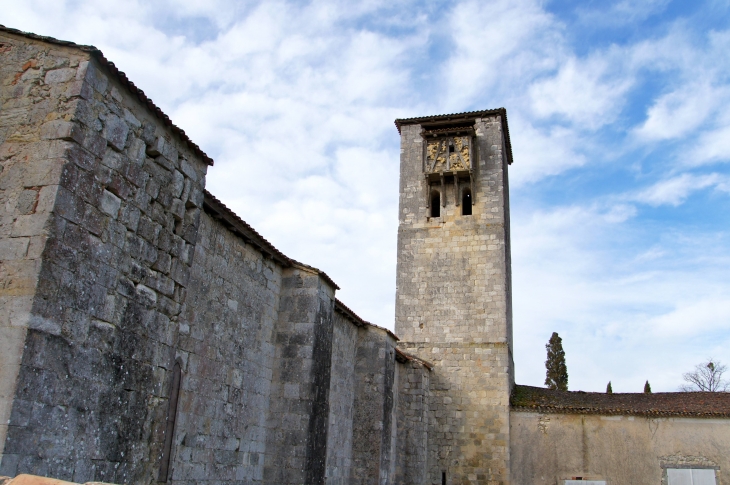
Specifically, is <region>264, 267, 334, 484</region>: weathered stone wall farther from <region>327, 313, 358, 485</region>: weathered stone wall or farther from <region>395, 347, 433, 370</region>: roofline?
<region>395, 347, 433, 370</region>: roofline

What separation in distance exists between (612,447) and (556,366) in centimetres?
1233

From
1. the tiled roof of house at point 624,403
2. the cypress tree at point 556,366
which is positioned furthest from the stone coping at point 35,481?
the cypress tree at point 556,366

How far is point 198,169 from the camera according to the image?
6.53 metres

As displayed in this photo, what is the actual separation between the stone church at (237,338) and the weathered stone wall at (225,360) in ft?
0.11

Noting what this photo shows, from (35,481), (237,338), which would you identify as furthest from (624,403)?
(35,481)

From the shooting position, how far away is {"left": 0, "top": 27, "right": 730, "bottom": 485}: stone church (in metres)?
4.57

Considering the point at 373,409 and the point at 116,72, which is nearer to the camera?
the point at 116,72

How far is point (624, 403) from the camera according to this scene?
17.7m

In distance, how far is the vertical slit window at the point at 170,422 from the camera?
7.02 metres

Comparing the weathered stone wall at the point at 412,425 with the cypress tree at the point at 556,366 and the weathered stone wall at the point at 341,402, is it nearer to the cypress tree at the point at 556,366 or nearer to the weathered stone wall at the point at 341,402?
the weathered stone wall at the point at 341,402

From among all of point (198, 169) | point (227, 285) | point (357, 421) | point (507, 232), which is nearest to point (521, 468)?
point (357, 421)

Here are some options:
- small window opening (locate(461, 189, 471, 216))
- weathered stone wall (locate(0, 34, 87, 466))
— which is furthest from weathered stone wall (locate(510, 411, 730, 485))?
weathered stone wall (locate(0, 34, 87, 466))

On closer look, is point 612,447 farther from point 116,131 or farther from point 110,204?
point 116,131

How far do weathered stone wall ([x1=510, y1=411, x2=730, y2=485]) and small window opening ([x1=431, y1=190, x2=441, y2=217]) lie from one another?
23.3 feet
